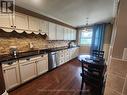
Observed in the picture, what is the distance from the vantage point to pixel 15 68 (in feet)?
6.52

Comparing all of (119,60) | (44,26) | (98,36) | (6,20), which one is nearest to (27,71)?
(6,20)

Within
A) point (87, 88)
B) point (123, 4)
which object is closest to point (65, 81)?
point (87, 88)

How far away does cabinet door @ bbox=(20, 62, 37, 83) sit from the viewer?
2.17 meters

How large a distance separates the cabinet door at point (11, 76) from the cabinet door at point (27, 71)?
0.14 meters

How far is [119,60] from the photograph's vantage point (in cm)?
85

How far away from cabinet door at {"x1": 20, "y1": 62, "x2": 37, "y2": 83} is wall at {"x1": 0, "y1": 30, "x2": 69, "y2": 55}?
0.68 m

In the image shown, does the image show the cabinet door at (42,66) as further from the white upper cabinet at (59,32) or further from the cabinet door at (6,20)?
the white upper cabinet at (59,32)

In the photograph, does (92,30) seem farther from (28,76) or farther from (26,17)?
(28,76)

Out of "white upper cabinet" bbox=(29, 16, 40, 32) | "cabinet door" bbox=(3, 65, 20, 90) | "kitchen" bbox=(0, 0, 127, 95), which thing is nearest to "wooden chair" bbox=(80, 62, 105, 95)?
"kitchen" bbox=(0, 0, 127, 95)

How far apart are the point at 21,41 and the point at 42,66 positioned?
1201 millimetres

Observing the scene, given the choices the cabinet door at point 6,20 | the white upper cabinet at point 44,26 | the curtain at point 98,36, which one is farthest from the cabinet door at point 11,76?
the curtain at point 98,36

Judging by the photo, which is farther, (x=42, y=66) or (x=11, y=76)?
(x=42, y=66)

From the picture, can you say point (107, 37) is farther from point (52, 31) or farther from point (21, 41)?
point (21, 41)

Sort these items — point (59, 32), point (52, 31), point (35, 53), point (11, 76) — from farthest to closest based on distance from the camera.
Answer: point (59, 32) → point (52, 31) → point (35, 53) → point (11, 76)
